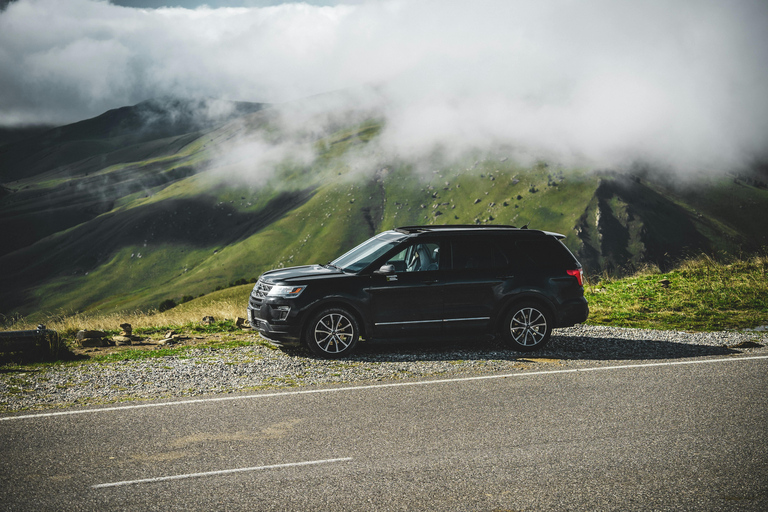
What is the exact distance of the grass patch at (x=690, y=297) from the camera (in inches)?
504

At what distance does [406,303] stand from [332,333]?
1.33 meters

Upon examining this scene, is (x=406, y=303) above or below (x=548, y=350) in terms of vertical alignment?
above

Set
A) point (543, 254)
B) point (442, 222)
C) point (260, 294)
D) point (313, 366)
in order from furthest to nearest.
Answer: point (442, 222), point (543, 254), point (260, 294), point (313, 366)

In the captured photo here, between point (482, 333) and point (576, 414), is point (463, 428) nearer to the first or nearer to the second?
point (576, 414)

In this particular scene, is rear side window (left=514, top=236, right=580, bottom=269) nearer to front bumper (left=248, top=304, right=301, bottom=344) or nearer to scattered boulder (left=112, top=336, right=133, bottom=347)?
front bumper (left=248, top=304, right=301, bottom=344)

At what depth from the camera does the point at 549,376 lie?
8367mm

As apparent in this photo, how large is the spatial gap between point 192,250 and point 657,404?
200 meters

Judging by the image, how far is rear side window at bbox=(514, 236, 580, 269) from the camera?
412 inches

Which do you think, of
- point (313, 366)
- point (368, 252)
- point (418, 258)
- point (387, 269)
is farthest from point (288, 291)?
point (418, 258)

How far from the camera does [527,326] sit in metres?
10.3

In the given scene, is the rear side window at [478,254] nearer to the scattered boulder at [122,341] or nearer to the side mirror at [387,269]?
the side mirror at [387,269]

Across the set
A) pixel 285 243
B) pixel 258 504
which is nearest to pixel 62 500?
pixel 258 504

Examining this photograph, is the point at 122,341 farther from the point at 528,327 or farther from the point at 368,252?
the point at 528,327

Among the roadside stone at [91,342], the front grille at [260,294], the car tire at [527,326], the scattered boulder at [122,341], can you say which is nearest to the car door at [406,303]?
the car tire at [527,326]
